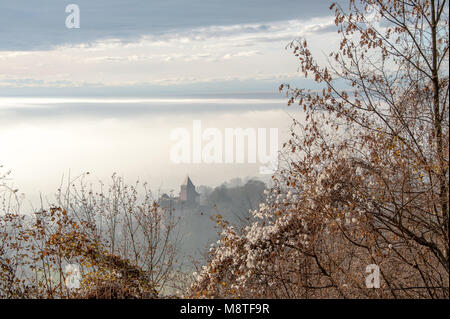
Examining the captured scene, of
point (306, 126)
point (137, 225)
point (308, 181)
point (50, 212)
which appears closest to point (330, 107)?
point (306, 126)

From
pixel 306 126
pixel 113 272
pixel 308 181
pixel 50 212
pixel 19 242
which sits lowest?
pixel 113 272

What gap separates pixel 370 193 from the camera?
25.7ft

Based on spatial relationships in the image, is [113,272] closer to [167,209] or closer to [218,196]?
[167,209]

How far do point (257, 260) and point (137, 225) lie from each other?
108 inches

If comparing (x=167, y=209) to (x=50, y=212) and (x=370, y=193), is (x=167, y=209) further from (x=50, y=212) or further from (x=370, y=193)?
(x=370, y=193)

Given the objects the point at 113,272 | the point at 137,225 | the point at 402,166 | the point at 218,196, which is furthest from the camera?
the point at 218,196

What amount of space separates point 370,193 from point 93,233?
213 inches

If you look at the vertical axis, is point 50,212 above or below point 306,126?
below
